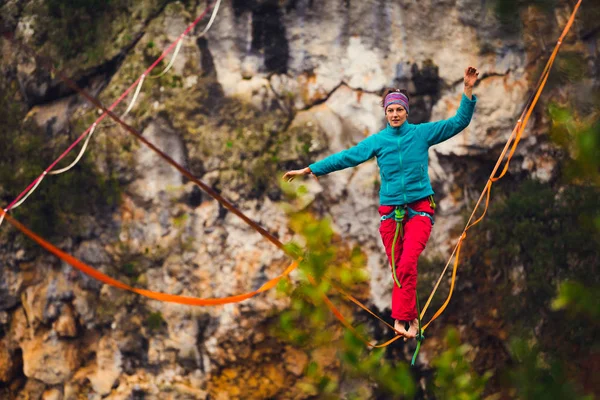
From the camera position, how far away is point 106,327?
9242 millimetres

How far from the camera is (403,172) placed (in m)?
5.05

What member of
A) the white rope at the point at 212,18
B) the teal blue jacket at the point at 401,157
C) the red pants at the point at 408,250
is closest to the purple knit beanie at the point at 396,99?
the teal blue jacket at the point at 401,157

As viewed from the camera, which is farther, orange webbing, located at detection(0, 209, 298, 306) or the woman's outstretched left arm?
the woman's outstretched left arm

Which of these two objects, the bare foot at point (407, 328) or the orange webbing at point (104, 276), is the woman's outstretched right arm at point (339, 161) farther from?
the bare foot at point (407, 328)

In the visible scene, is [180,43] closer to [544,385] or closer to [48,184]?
[48,184]

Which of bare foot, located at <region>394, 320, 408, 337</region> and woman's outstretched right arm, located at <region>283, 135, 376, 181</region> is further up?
woman's outstretched right arm, located at <region>283, 135, 376, 181</region>

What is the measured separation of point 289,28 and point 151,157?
2240mm

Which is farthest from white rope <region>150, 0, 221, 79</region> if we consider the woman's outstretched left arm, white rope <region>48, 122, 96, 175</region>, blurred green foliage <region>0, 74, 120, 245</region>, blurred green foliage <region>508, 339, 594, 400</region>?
blurred green foliage <region>508, 339, 594, 400</region>

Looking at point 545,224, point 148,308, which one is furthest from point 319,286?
point 545,224

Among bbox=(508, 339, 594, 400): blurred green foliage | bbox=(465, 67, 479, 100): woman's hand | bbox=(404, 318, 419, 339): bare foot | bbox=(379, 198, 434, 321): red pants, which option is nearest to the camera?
bbox=(508, 339, 594, 400): blurred green foliage

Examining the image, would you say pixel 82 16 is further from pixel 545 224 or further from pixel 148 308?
pixel 545 224

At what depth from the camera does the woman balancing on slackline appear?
5004mm

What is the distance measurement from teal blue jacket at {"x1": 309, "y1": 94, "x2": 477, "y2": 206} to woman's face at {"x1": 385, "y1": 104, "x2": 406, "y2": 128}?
0.05 meters

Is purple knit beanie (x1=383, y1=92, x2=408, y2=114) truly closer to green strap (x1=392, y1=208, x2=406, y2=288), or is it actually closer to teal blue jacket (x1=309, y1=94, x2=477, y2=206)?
teal blue jacket (x1=309, y1=94, x2=477, y2=206)
